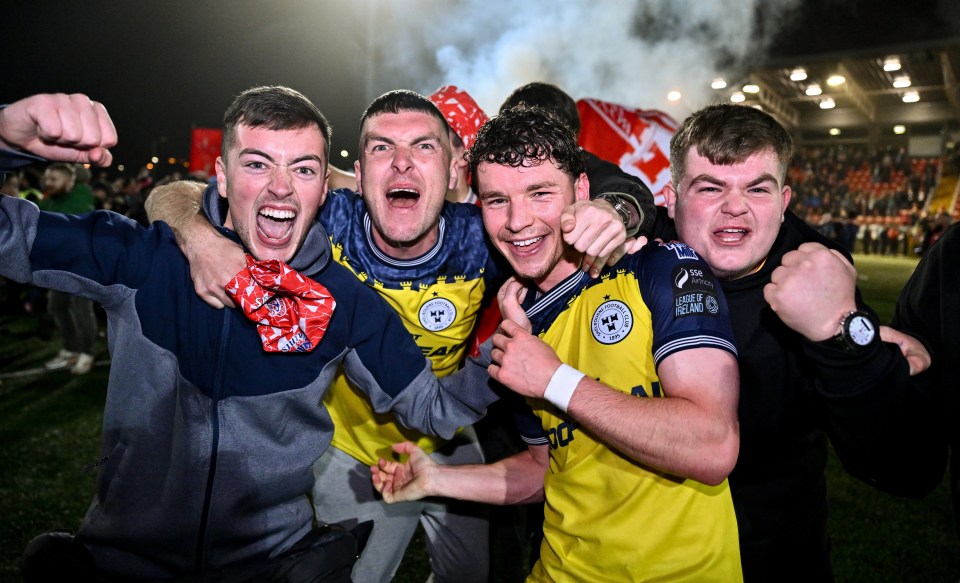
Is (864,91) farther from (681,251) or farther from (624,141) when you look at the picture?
(681,251)

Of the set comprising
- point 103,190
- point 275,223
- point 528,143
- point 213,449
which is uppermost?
point 528,143

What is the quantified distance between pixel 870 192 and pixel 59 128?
120ft

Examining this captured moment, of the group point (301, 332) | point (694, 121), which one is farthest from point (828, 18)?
point (301, 332)

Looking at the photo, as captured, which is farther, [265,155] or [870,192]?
[870,192]

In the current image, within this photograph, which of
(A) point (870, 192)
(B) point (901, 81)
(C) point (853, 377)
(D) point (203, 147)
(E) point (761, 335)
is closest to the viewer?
(C) point (853, 377)

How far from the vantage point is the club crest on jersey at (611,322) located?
2.08 meters

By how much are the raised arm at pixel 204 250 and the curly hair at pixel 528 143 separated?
1.03m

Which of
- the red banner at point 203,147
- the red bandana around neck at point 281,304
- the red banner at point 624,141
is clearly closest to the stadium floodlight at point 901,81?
the red banner at point 624,141

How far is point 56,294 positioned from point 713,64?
18.6 metres

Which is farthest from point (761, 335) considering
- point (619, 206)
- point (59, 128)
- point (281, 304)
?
point (59, 128)

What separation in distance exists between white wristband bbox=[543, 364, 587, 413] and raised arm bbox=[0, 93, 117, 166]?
4.45ft

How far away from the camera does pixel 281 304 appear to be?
2088mm

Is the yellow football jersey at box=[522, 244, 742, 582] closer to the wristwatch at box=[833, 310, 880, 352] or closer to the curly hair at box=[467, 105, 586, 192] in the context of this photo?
the wristwatch at box=[833, 310, 880, 352]

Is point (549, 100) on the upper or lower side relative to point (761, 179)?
upper
